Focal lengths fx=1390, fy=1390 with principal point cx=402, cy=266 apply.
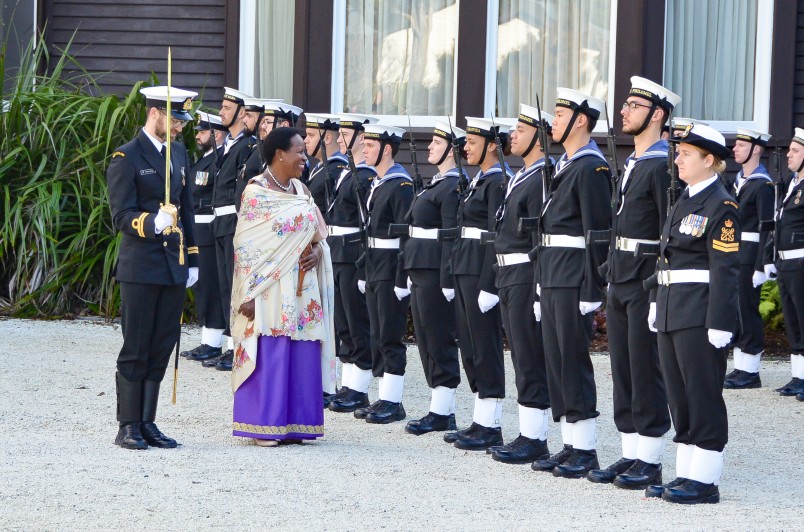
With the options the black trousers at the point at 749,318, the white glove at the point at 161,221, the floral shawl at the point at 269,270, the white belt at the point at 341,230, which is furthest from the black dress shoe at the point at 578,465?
the black trousers at the point at 749,318

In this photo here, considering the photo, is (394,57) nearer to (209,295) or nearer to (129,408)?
(209,295)

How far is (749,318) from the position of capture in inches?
421

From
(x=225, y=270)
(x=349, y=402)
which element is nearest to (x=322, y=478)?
(x=349, y=402)

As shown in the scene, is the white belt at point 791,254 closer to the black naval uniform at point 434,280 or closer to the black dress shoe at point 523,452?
the black naval uniform at point 434,280

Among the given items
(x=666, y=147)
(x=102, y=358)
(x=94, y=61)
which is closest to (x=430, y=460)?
(x=666, y=147)

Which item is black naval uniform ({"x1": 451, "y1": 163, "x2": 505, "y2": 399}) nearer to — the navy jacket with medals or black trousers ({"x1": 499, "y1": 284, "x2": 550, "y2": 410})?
black trousers ({"x1": 499, "y1": 284, "x2": 550, "y2": 410})

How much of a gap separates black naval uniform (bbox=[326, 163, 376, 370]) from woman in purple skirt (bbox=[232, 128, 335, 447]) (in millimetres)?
1338

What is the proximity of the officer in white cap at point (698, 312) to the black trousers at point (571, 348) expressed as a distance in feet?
1.98

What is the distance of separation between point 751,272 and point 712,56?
139 inches

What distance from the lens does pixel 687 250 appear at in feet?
21.4

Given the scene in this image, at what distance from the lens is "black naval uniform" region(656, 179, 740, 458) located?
639 cm

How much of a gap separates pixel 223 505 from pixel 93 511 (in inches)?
22.7

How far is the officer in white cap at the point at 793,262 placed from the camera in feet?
33.7

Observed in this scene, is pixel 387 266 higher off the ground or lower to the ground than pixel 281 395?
higher
